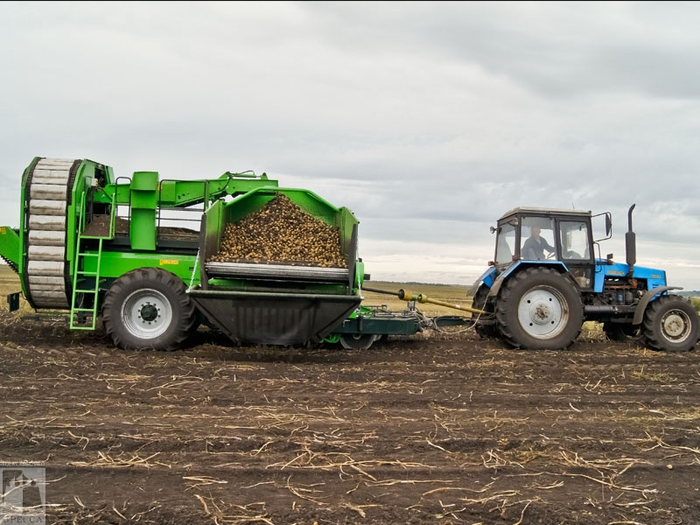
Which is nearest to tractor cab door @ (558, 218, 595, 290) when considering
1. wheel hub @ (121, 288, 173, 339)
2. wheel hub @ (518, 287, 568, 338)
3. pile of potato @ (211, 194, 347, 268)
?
wheel hub @ (518, 287, 568, 338)

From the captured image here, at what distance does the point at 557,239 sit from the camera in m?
10.2

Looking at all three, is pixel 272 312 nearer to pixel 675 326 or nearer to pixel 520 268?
pixel 520 268

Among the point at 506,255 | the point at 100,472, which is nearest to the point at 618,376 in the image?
the point at 506,255

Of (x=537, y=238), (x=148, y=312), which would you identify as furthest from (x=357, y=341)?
(x=537, y=238)

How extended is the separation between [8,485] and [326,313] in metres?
4.38

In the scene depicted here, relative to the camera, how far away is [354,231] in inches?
314

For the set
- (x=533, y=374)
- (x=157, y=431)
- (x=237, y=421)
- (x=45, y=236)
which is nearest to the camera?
(x=157, y=431)

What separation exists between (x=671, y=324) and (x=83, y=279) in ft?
30.3

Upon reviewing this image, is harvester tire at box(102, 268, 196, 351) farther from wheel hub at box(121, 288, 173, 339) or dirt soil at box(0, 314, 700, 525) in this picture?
dirt soil at box(0, 314, 700, 525)

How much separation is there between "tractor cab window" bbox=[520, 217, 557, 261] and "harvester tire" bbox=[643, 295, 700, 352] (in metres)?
1.85

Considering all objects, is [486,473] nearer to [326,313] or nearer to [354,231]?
[326,313]

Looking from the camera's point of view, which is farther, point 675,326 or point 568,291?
point 675,326

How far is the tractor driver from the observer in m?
10.2

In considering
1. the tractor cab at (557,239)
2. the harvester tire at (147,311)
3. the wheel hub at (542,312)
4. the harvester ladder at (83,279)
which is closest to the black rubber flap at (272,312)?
the harvester tire at (147,311)
